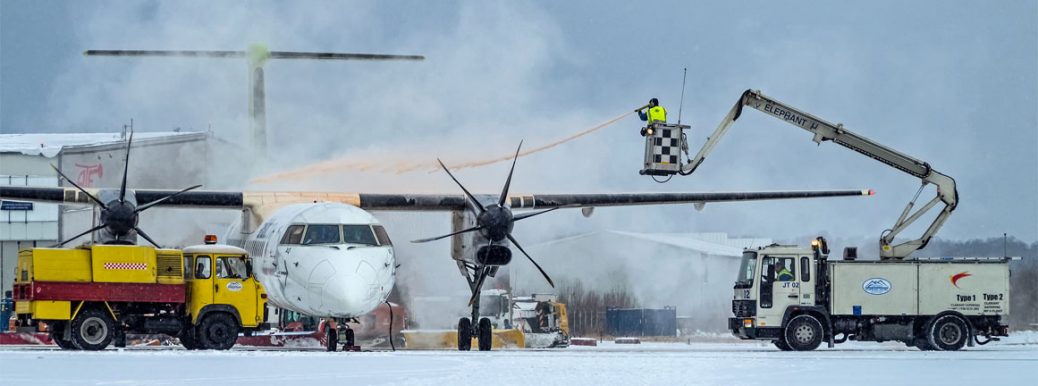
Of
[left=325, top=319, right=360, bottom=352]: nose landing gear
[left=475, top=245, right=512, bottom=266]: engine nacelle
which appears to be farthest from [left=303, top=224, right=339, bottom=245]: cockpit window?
[left=475, top=245, right=512, bottom=266]: engine nacelle

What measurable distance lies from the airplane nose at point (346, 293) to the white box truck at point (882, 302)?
8.13m

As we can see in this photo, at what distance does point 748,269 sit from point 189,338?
10588 millimetres

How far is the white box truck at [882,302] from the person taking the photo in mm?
25688

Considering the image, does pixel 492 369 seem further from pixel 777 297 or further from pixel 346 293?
pixel 777 297

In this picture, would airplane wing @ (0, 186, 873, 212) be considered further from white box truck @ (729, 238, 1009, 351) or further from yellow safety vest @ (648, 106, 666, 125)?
white box truck @ (729, 238, 1009, 351)

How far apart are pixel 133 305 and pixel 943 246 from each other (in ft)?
102

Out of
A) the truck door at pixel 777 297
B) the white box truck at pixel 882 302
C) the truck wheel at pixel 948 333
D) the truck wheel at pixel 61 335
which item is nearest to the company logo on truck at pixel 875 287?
the white box truck at pixel 882 302

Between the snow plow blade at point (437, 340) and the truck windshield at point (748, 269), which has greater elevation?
the truck windshield at point (748, 269)

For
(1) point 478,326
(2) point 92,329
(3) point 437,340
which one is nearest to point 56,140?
(3) point 437,340

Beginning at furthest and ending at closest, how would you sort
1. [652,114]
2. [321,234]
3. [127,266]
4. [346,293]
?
1. [652,114]
2. [127,266]
3. [321,234]
4. [346,293]

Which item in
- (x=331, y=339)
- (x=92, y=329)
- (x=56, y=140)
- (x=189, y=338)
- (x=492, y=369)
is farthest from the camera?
(x=56, y=140)

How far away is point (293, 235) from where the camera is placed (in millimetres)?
22578

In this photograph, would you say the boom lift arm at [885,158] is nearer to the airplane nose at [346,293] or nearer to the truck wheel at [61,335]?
the airplane nose at [346,293]

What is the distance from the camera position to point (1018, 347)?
27141 millimetres
